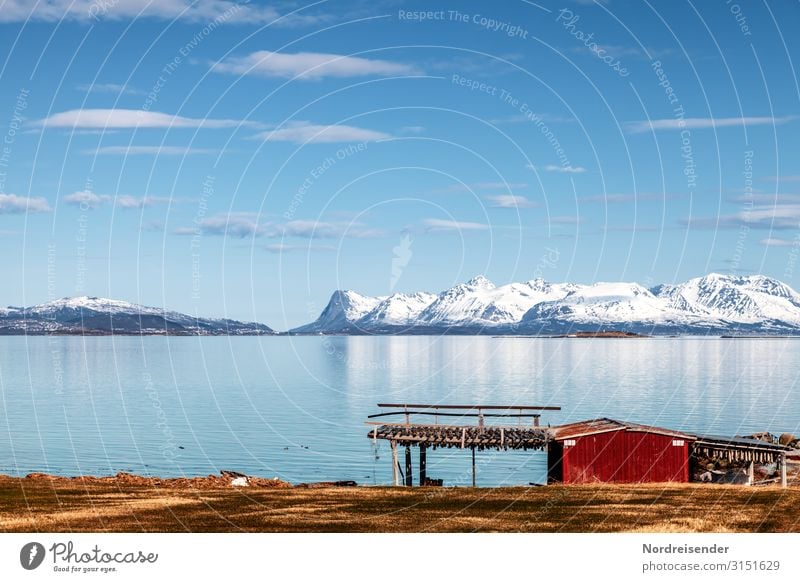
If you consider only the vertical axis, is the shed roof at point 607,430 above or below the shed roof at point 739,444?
above

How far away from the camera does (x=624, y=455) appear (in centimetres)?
5703

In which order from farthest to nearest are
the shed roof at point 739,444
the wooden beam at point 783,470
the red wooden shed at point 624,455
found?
the shed roof at point 739,444
the red wooden shed at point 624,455
the wooden beam at point 783,470

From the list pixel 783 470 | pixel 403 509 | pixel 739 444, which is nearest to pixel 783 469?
pixel 783 470

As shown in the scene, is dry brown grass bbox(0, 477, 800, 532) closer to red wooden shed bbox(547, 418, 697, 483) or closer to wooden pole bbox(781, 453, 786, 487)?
wooden pole bbox(781, 453, 786, 487)

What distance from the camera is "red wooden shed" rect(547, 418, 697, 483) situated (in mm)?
56906

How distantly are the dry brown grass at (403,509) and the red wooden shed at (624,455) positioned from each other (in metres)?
11.0

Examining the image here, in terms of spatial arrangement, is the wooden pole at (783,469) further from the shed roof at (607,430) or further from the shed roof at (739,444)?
the shed roof at (607,430)

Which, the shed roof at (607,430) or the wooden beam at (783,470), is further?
the shed roof at (607,430)

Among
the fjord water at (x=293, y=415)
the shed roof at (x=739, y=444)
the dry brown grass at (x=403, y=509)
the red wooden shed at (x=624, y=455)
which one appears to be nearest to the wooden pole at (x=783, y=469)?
the shed roof at (x=739, y=444)

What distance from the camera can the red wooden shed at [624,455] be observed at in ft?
187
